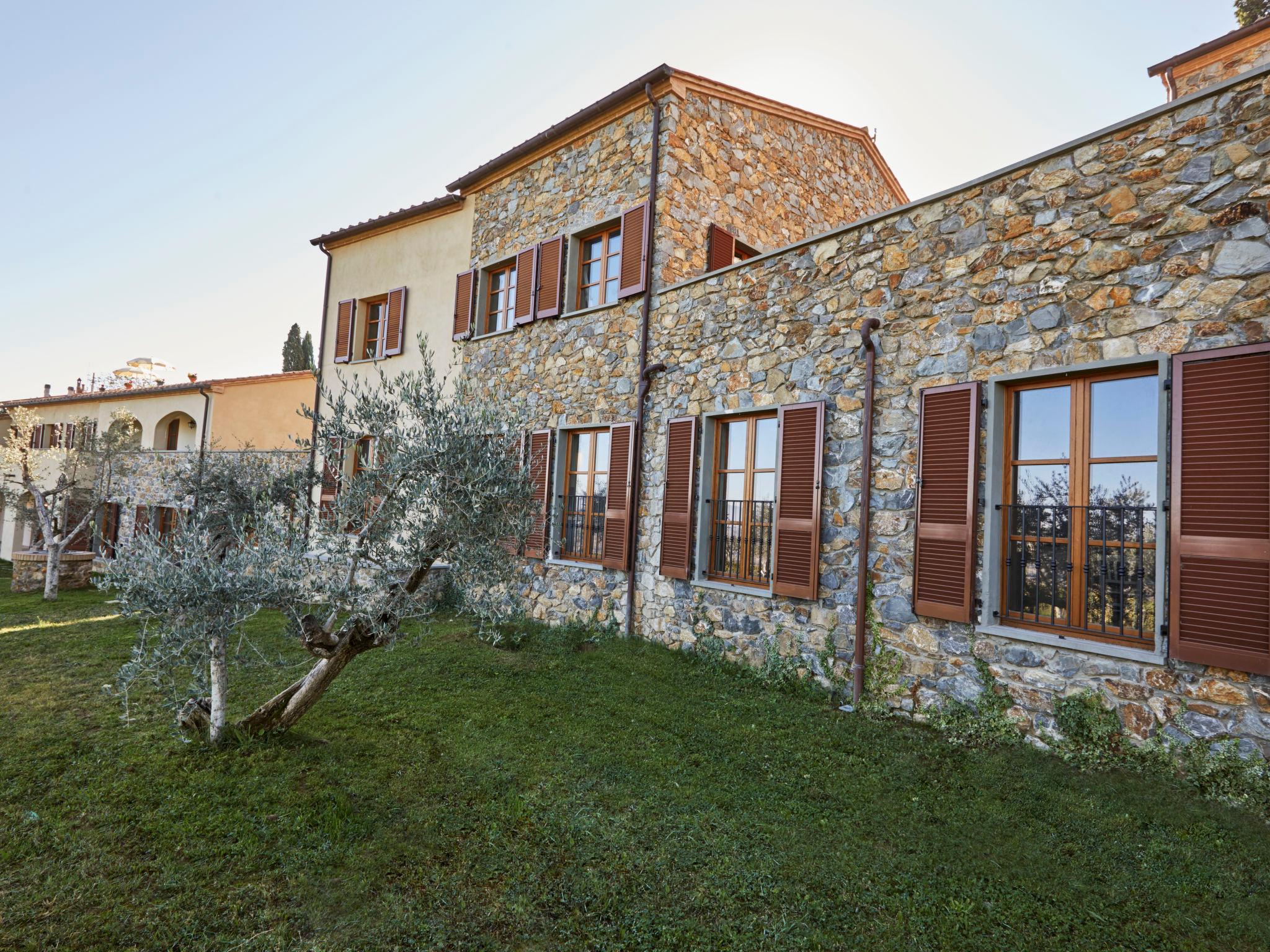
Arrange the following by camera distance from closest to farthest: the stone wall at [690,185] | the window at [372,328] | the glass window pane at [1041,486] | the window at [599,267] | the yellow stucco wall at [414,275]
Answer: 1. the glass window pane at [1041,486]
2. the stone wall at [690,185]
3. the window at [599,267]
4. the yellow stucco wall at [414,275]
5. the window at [372,328]

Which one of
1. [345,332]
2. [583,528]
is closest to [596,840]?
[583,528]

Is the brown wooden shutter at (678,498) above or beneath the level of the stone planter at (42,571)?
above

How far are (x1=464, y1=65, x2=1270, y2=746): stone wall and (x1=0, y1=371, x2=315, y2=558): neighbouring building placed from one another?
12188mm

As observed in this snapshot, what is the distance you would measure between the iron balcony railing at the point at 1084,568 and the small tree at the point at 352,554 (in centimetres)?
351

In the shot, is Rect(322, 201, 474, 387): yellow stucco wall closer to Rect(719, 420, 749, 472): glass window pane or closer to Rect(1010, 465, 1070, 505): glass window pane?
Rect(719, 420, 749, 472): glass window pane

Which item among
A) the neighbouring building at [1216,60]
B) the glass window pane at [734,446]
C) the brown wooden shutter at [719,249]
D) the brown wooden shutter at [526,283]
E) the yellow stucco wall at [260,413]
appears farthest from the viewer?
the yellow stucco wall at [260,413]

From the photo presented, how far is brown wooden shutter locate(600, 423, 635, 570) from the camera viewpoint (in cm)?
710

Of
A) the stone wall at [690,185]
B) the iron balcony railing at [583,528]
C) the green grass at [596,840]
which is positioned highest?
the stone wall at [690,185]

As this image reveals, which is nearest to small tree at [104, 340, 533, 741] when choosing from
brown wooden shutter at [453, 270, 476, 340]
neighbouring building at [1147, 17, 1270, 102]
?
brown wooden shutter at [453, 270, 476, 340]

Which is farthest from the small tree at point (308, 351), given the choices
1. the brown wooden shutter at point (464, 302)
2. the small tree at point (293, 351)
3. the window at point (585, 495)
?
the window at point (585, 495)

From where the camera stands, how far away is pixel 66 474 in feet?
44.7

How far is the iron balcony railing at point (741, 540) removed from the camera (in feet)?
19.5

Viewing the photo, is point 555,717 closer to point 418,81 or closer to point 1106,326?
point 1106,326

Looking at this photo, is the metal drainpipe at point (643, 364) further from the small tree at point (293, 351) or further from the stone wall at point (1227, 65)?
the small tree at point (293, 351)
